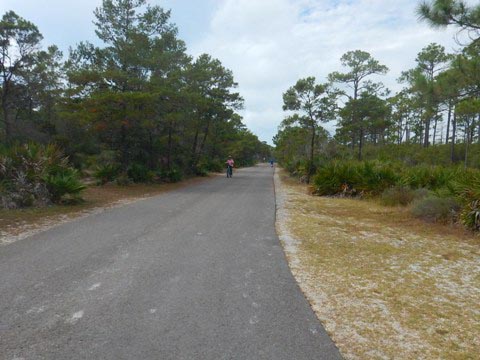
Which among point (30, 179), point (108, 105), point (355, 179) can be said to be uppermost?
point (108, 105)

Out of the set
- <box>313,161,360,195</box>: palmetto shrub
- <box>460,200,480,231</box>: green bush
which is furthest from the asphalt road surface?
<box>313,161,360,195</box>: palmetto shrub

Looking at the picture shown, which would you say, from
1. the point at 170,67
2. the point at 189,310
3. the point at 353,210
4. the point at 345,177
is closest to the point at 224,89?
the point at 170,67

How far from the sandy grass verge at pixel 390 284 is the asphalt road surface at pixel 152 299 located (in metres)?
0.30

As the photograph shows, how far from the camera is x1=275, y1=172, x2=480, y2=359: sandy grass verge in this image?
302cm

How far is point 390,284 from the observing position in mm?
4453

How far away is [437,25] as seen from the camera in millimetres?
7449

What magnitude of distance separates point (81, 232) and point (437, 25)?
8.61 m

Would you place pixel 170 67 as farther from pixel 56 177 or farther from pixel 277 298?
pixel 277 298

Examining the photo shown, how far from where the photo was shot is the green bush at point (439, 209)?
873 centimetres

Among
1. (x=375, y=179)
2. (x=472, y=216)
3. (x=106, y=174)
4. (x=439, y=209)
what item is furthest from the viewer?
(x=106, y=174)

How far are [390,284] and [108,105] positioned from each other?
42.6 feet

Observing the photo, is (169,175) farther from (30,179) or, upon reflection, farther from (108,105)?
(30,179)

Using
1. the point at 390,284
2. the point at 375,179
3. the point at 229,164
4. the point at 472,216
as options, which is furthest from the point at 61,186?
the point at 229,164

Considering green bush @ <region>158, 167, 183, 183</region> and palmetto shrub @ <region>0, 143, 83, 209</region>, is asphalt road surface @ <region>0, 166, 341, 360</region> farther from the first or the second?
green bush @ <region>158, 167, 183, 183</region>
